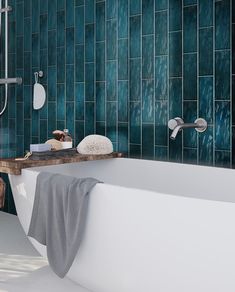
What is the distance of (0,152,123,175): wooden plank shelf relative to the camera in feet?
9.83

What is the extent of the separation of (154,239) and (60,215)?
2.07ft

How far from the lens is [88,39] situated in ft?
13.2

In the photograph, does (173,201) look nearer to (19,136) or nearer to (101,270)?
(101,270)

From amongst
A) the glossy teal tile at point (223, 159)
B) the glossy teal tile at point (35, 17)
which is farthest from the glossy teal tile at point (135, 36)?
the glossy teal tile at point (35, 17)

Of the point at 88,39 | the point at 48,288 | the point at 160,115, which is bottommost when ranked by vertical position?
the point at 48,288

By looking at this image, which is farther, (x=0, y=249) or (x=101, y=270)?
(x=0, y=249)

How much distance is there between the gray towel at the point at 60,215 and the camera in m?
2.45

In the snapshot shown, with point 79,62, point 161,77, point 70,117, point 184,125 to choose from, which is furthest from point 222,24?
point 70,117

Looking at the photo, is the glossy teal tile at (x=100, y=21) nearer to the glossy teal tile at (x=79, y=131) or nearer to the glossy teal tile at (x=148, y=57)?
the glossy teal tile at (x=148, y=57)

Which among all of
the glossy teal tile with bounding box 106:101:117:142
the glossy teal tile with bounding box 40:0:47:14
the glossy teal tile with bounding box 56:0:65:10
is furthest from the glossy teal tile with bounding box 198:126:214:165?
the glossy teal tile with bounding box 40:0:47:14

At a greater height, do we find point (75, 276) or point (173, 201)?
point (173, 201)

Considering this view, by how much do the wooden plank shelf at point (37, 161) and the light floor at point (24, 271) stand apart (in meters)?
0.65

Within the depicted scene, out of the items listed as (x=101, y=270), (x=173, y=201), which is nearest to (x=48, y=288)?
(x=101, y=270)

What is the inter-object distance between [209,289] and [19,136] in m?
3.11
